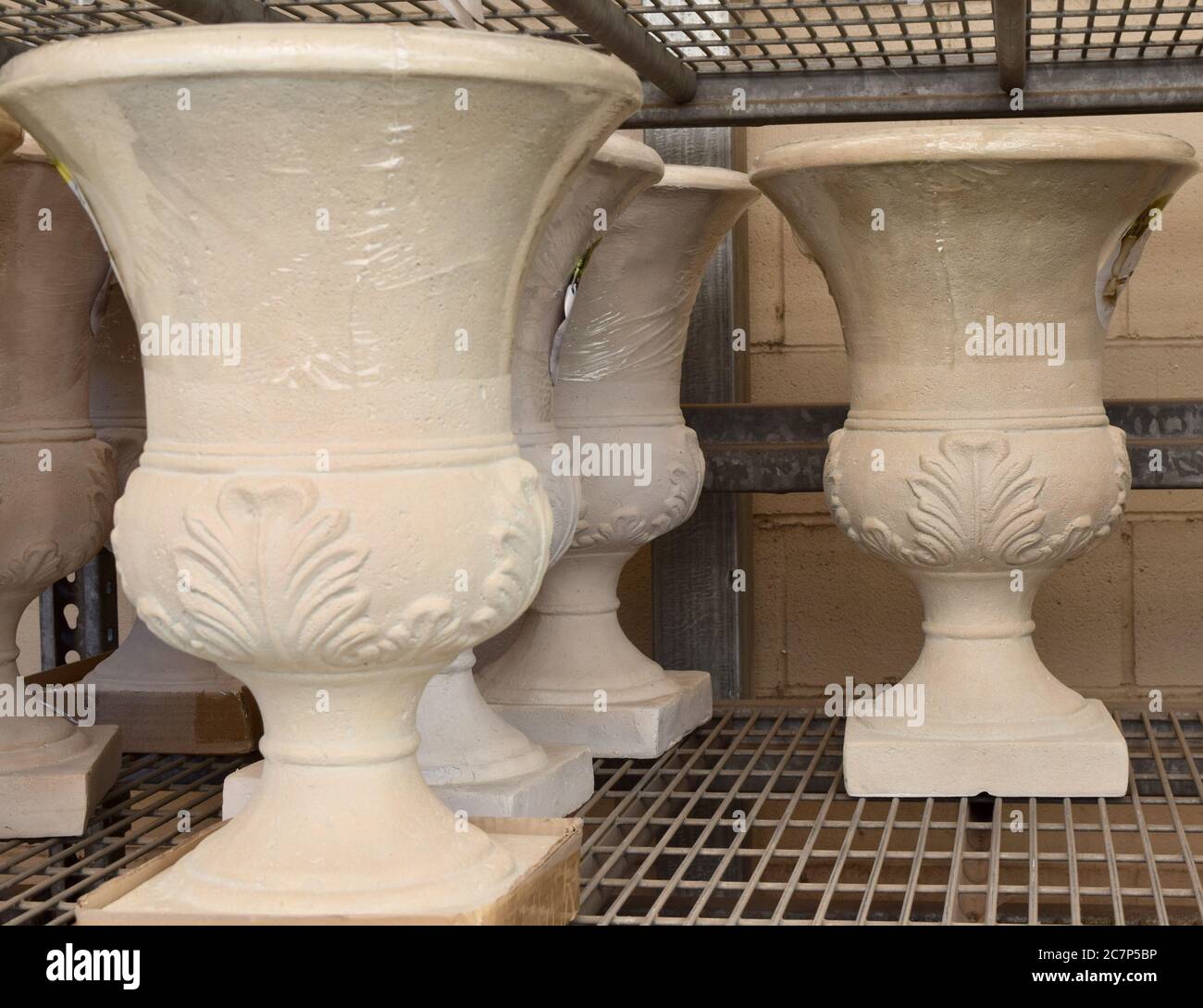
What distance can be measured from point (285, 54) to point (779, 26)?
71 cm

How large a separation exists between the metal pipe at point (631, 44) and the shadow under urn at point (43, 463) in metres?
0.41

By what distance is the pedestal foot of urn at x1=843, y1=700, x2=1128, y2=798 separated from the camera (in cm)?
126

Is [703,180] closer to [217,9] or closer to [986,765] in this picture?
[217,9]

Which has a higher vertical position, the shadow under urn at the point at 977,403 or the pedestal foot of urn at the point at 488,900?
the shadow under urn at the point at 977,403

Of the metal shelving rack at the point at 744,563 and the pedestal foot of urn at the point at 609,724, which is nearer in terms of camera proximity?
the metal shelving rack at the point at 744,563

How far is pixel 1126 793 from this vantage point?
4.19ft

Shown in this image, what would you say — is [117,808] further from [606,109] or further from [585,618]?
[606,109]

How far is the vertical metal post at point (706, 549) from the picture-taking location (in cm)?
179

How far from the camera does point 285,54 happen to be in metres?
0.80

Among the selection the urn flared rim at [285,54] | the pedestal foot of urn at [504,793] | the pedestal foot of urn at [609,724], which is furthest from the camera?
the pedestal foot of urn at [609,724]

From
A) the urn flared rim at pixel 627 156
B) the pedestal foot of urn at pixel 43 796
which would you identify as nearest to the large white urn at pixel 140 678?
the pedestal foot of urn at pixel 43 796

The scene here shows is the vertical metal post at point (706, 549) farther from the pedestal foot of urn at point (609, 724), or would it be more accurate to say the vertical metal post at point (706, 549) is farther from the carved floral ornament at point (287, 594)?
the carved floral ornament at point (287, 594)
